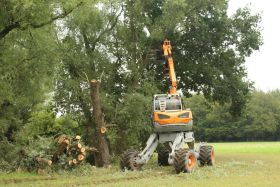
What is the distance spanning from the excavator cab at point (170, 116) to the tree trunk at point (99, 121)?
319cm

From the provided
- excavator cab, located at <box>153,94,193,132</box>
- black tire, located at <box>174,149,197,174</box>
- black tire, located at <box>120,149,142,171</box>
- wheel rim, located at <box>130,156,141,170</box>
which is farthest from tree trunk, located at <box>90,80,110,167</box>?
black tire, located at <box>174,149,197,174</box>

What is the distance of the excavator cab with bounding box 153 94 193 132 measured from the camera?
727 inches

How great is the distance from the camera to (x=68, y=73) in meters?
24.4

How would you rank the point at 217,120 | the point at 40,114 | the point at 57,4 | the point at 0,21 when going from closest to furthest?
the point at 0,21, the point at 57,4, the point at 40,114, the point at 217,120

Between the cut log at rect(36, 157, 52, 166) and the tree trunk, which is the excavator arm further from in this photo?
the cut log at rect(36, 157, 52, 166)

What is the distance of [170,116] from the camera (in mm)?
18438

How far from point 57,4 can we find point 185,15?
388 inches

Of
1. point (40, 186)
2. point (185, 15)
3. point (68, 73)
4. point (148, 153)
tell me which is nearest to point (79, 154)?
point (148, 153)

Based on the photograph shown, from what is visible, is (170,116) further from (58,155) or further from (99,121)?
(58,155)

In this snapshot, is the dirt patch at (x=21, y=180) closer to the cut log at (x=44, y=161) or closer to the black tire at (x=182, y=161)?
the cut log at (x=44, y=161)

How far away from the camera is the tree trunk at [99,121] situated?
68.3 feet

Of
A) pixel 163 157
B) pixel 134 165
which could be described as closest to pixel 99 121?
pixel 163 157

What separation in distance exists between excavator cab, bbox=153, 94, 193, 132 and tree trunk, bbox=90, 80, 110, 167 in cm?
319

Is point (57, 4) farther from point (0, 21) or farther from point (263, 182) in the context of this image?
point (263, 182)
